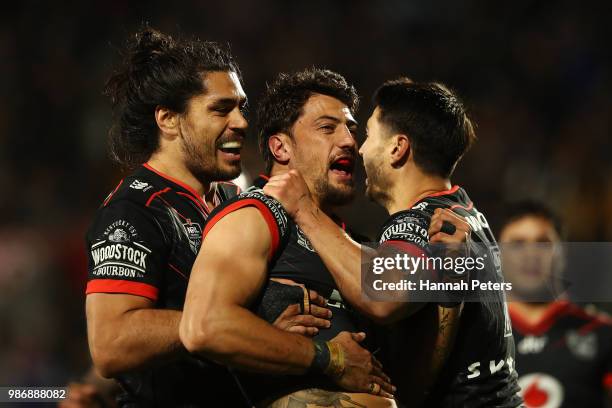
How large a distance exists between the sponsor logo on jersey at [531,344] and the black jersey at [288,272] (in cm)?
261

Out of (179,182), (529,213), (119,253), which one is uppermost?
(529,213)

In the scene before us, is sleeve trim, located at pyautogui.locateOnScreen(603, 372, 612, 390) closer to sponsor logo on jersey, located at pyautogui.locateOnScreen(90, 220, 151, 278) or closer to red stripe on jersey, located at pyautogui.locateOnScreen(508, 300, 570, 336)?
red stripe on jersey, located at pyautogui.locateOnScreen(508, 300, 570, 336)

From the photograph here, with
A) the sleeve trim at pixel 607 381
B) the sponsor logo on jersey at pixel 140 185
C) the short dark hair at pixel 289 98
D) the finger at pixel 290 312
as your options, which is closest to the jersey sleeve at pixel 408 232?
the finger at pixel 290 312

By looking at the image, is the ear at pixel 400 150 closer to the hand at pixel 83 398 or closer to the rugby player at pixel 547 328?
the rugby player at pixel 547 328

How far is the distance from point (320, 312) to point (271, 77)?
7624 millimetres

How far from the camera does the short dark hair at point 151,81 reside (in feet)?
15.3

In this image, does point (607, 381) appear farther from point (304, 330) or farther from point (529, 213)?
point (304, 330)

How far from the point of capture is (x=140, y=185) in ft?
14.1

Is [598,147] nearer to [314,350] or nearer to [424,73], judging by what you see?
[424,73]

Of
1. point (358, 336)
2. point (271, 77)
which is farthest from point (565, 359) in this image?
point (271, 77)

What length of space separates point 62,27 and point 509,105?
5.79m

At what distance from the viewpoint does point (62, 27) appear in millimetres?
Answer: 11820

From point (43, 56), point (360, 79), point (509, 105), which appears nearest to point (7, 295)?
Answer: point (43, 56)

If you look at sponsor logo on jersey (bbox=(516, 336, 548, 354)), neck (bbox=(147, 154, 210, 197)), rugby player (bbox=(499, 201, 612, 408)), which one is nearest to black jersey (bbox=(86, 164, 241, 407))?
neck (bbox=(147, 154, 210, 197))
